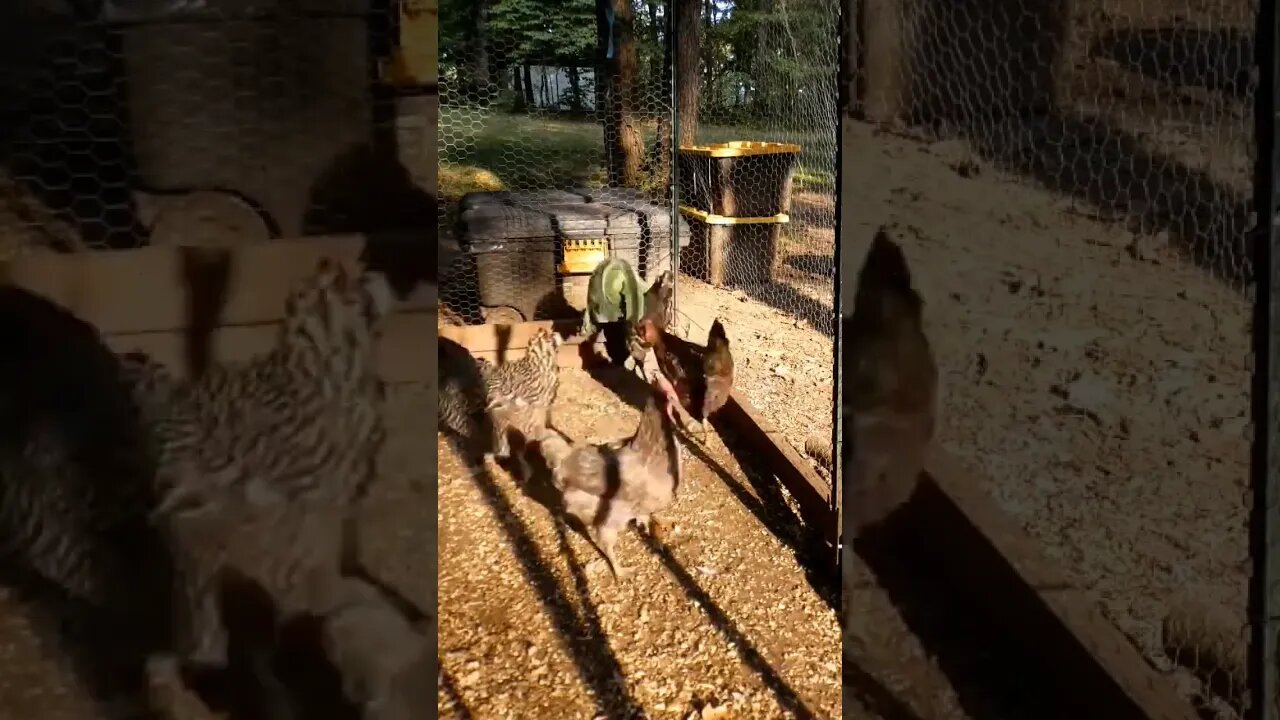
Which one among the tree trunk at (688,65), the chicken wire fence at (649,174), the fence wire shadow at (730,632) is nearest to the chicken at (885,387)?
the fence wire shadow at (730,632)

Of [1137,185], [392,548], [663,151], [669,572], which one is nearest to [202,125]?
[392,548]

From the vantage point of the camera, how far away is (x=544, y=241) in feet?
14.6

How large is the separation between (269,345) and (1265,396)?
659 mm

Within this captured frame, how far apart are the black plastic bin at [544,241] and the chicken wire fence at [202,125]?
12.3 feet

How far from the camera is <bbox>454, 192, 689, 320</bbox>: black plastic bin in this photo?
174 inches

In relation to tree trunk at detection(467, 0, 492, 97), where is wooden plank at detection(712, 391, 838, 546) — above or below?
A: below

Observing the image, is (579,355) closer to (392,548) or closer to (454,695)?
(454,695)

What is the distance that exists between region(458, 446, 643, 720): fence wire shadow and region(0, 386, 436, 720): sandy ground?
1.44 metres

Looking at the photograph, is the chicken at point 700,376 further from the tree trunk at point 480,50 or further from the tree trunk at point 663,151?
the tree trunk at point 480,50

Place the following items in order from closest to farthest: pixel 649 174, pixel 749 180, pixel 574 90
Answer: pixel 749 180 → pixel 649 174 → pixel 574 90

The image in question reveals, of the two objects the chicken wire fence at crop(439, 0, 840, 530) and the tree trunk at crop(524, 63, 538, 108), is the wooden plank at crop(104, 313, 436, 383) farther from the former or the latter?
the tree trunk at crop(524, 63, 538, 108)

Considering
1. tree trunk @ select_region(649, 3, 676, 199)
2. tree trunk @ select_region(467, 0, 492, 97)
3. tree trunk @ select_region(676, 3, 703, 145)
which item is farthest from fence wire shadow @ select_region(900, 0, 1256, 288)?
tree trunk @ select_region(467, 0, 492, 97)

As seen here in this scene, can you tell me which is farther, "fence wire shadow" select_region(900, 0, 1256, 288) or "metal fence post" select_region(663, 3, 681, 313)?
"metal fence post" select_region(663, 3, 681, 313)

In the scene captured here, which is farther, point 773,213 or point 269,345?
point 773,213
